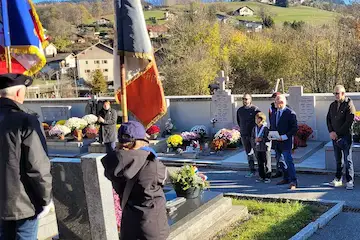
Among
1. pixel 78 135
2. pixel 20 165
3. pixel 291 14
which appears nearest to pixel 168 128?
pixel 78 135

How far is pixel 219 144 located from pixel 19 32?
6795 millimetres

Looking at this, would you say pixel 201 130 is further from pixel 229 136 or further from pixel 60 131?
pixel 60 131

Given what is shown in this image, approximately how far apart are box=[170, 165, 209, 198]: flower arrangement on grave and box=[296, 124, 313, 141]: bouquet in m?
6.25

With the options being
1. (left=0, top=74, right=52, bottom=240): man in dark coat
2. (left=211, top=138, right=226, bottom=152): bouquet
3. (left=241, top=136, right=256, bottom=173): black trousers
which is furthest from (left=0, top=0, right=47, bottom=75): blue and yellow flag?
(left=211, top=138, right=226, bottom=152): bouquet

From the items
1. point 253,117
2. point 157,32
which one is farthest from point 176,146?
point 157,32

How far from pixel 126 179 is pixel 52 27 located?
6543cm

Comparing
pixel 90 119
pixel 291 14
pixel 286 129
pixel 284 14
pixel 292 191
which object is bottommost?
pixel 292 191

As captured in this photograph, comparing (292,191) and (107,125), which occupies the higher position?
(107,125)

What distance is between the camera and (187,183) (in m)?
7.25

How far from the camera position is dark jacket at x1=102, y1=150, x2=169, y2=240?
4.06 metres

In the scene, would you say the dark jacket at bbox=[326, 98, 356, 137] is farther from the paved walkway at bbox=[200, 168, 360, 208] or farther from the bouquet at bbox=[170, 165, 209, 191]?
the bouquet at bbox=[170, 165, 209, 191]

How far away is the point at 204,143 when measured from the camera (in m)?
14.0

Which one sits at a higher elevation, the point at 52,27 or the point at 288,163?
the point at 52,27

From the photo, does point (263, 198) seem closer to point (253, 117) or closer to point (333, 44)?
point (253, 117)
